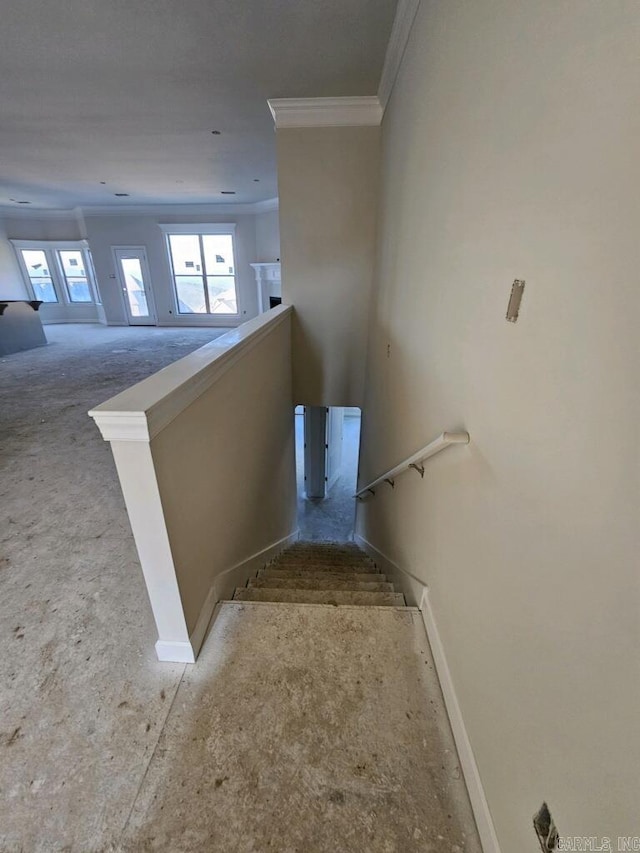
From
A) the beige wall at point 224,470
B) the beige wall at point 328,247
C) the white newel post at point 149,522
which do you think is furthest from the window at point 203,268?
the white newel post at point 149,522

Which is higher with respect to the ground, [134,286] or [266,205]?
[266,205]

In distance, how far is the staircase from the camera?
Answer: 1.81 meters

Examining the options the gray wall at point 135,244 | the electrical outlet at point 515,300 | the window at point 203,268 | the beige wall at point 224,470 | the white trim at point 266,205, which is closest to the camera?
the electrical outlet at point 515,300

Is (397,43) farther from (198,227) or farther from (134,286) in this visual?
(134,286)

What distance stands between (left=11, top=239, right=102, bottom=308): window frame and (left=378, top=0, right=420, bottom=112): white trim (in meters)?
9.14

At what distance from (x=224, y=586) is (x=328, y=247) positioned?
3127 mm

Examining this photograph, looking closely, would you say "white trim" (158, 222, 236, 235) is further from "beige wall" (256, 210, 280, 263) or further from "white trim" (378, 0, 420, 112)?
"white trim" (378, 0, 420, 112)

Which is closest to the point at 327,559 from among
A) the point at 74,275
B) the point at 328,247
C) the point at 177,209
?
the point at 328,247

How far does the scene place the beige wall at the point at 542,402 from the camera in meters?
0.51

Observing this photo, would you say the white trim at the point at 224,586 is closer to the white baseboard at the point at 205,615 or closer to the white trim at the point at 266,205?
the white baseboard at the point at 205,615

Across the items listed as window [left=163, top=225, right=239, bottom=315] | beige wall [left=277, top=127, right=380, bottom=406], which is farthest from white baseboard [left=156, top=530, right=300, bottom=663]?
window [left=163, top=225, right=239, bottom=315]

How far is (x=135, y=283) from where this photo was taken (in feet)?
29.7

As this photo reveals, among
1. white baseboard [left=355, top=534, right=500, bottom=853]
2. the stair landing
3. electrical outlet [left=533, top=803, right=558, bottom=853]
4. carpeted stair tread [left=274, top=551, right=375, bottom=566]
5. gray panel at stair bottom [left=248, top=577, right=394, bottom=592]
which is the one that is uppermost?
electrical outlet [left=533, top=803, right=558, bottom=853]

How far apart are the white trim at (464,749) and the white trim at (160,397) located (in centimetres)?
122
